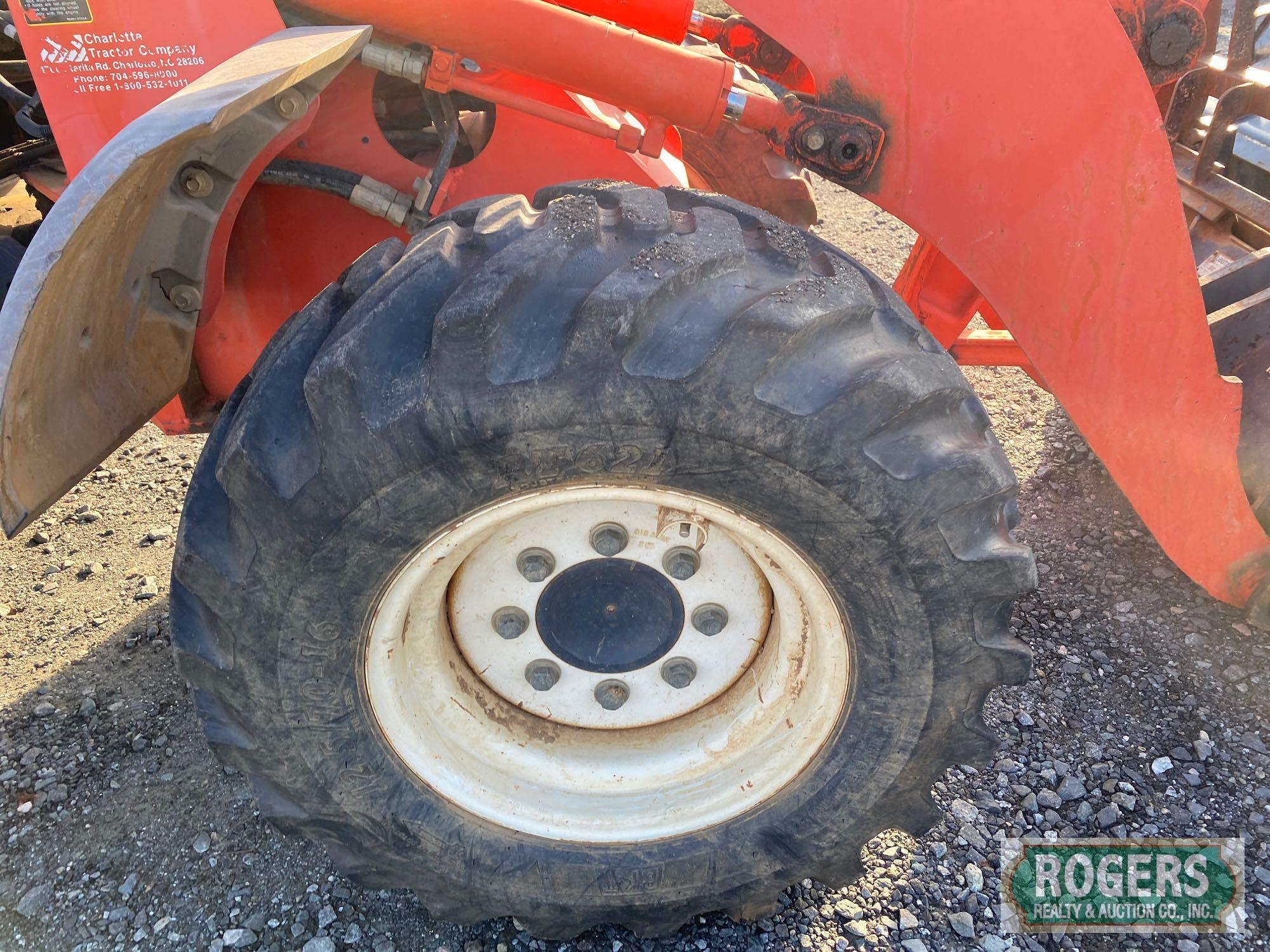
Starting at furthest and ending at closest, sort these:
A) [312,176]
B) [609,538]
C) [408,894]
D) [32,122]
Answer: [32,122] < [408,894] < [312,176] < [609,538]

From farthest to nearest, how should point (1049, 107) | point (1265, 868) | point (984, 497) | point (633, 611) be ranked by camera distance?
1. point (1265, 868)
2. point (633, 611)
3. point (1049, 107)
4. point (984, 497)

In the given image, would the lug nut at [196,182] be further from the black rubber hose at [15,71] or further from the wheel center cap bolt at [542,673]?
the black rubber hose at [15,71]

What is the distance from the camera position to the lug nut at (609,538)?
165 centimetres

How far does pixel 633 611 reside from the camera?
5.77 feet

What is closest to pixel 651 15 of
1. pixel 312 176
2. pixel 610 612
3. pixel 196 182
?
pixel 312 176

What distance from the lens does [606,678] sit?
1.82m

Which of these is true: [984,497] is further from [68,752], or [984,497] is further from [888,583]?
[68,752]

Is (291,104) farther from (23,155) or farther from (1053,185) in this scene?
(1053,185)

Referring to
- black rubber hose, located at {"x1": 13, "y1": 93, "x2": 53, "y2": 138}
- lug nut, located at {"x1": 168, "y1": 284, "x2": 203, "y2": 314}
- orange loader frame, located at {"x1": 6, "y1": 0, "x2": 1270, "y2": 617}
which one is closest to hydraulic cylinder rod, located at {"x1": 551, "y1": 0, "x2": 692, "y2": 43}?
orange loader frame, located at {"x1": 6, "y1": 0, "x2": 1270, "y2": 617}

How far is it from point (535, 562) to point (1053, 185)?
1.22m

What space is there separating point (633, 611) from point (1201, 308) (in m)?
1.28

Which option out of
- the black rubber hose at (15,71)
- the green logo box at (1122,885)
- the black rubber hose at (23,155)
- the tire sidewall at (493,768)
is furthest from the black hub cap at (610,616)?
the black rubber hose at (15,71)

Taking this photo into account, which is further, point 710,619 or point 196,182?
point 710,619

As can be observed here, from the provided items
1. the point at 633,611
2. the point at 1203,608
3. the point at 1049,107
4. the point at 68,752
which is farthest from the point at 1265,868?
the point at 68,752
